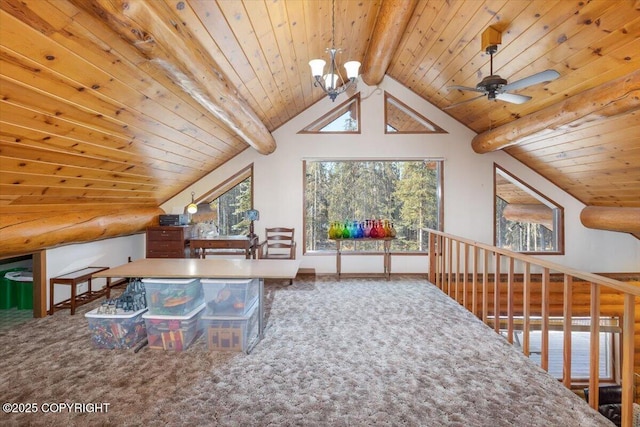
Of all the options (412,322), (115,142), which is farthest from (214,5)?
(412,322)

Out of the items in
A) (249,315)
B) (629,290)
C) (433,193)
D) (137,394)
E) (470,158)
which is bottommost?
(137,394)

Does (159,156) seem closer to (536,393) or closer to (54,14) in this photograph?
(54,14)

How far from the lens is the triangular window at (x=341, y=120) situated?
18.4 ft

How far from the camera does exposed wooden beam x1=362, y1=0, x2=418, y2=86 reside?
322 centimetres

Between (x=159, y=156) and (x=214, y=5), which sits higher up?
(x=214, y=5)

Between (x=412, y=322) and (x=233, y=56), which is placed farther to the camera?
(x=412, y=322)

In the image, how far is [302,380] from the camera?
2.31 meters

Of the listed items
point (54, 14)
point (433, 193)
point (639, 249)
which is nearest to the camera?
point (54, 14)

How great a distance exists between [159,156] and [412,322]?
3242 mm

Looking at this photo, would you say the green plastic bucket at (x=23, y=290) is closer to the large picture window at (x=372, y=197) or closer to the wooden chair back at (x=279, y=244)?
the wooden chair back at (x=279, y=244)

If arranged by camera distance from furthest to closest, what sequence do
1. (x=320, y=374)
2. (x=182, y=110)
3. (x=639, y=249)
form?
(x=639, y=249)
(x=182, y=110)
(x=320, y=374)

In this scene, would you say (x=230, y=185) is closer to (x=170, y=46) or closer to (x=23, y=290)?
(x=23, y=290)

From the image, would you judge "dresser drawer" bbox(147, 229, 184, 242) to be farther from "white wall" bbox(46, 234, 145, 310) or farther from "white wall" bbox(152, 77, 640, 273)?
"white wall" bbox(152, 77, 640, 273)

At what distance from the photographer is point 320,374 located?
2383 millimetres
